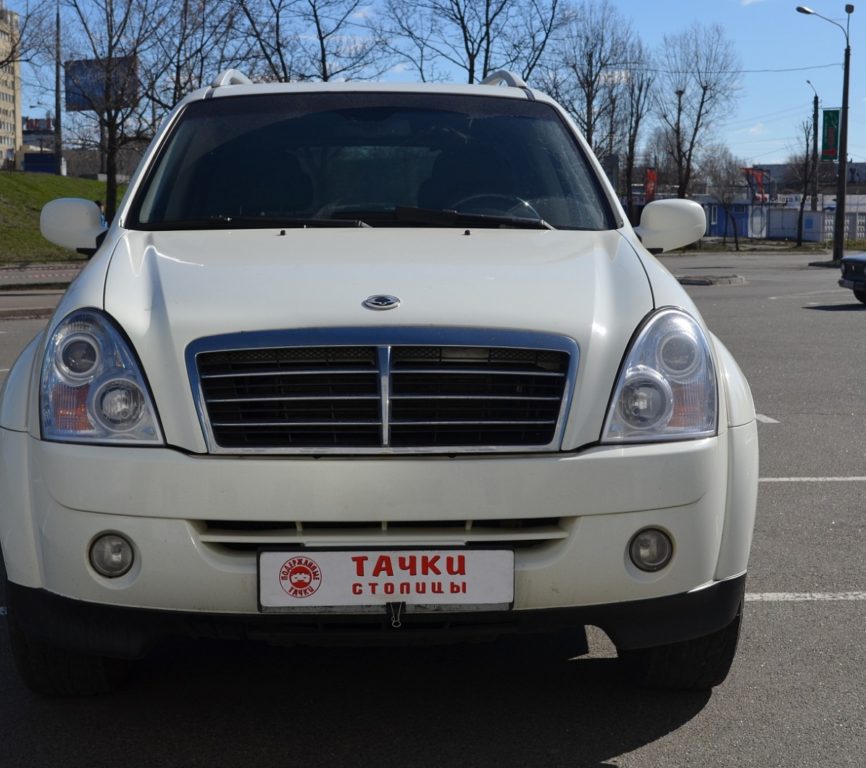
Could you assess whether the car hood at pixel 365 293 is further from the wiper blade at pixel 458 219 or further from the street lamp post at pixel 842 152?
the street lamp post at pixel 842 152

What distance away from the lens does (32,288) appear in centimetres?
2503

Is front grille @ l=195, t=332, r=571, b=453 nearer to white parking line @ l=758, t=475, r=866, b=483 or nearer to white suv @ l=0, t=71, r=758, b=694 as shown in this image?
white suv @ l=0, t=71, r=758, b=694

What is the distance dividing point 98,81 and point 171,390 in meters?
29.3

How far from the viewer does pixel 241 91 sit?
4.97 m

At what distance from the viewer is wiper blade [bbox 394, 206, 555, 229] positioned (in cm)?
423

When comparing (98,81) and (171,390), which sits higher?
(98,81)

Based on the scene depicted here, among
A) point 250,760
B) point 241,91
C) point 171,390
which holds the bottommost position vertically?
point 250,760

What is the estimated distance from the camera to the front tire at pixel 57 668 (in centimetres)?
348

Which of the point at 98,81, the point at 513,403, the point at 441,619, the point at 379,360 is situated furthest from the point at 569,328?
the point at 98,81

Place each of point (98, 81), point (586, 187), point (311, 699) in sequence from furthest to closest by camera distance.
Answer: point (98, 81), point (586, 187), point (311, 699)

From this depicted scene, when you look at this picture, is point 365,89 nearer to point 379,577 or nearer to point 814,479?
point 379,577

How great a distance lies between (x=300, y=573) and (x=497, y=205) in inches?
72.1

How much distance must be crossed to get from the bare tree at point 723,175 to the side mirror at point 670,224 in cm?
6585

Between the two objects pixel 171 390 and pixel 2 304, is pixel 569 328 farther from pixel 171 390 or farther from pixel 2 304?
pixel 2 304
